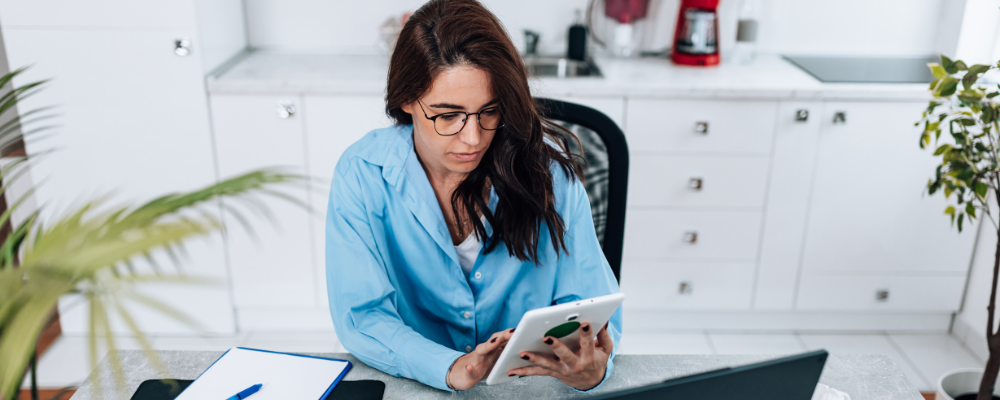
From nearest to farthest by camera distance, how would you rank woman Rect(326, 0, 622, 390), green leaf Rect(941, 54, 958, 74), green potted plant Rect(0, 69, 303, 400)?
1. green potted plant Rect(0, 69, 303, 400)
2. woman Rect(326, 0, 622, 390)
3. green leaf Rect(941, 54, 958, 74)

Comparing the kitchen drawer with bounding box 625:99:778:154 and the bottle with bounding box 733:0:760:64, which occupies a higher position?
the bottle with bounding box 733:0:760:64

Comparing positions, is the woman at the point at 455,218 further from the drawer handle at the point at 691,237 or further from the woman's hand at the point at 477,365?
→ the drawer handle at the point at 691,237

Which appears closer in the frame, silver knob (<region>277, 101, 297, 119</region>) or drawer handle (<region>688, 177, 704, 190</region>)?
silver knob (<region>277, 101, 297, 119</region>)

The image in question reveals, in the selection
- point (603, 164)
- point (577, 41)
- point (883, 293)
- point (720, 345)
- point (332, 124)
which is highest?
point (577, 41)

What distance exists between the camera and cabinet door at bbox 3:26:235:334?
2020 mm

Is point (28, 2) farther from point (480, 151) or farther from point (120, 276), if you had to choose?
point (120, 276)

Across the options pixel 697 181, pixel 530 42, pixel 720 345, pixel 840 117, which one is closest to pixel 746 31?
pixel 840 117

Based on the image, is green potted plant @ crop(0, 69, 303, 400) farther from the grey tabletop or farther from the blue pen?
the grey tabletop

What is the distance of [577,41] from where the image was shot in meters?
2.50

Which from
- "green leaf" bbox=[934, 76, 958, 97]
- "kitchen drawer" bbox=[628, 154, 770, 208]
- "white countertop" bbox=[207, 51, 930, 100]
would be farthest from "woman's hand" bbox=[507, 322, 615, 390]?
"kitchen drawer" bbox=[628, 154, 770, 208]

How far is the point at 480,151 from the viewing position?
3.69ft

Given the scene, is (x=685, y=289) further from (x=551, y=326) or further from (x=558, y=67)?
(x=551, y=326)

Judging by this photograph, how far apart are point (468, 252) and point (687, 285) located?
1350 millimetres

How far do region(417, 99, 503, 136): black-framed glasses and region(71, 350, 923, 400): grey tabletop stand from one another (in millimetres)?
378
